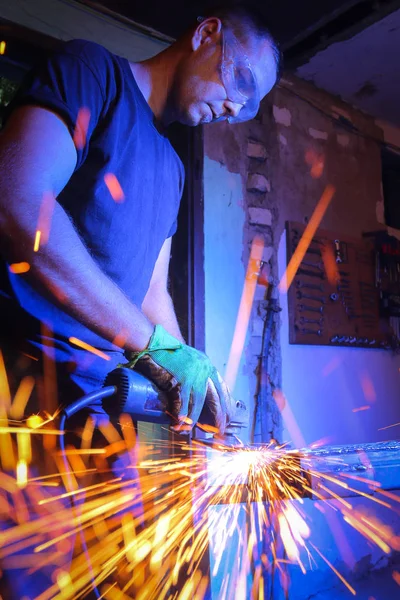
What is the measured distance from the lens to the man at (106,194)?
1096 mm

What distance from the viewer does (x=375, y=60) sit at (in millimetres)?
3389

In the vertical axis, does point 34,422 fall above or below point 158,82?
below

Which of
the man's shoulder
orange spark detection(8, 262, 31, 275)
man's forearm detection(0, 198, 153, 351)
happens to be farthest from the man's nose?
orange spark detection(8, 262, 31, 275)

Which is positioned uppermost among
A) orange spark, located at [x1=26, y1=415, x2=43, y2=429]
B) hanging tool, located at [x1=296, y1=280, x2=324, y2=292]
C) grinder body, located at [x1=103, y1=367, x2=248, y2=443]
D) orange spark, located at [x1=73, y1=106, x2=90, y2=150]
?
hanging tool, located at [x1=296, y1=280, x2=324, y2=292]

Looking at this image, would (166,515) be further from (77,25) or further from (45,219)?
(77,25)

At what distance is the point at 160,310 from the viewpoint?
6.40 ft

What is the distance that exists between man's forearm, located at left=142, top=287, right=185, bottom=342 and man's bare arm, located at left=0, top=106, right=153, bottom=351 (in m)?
0.71

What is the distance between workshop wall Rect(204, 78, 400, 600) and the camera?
2.86 metres

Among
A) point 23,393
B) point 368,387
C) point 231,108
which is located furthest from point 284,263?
point 23,393

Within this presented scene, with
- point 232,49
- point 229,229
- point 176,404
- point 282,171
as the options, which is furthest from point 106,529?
point 282,171

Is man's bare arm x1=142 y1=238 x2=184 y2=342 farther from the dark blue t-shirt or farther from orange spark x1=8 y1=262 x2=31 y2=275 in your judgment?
orange spark x1=8 y1=262 x2=31 y2=275

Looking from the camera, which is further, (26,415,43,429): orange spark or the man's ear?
the man's ear

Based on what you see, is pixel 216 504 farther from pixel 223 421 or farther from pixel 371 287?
pixel 371 287

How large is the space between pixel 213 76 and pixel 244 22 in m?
0.24
